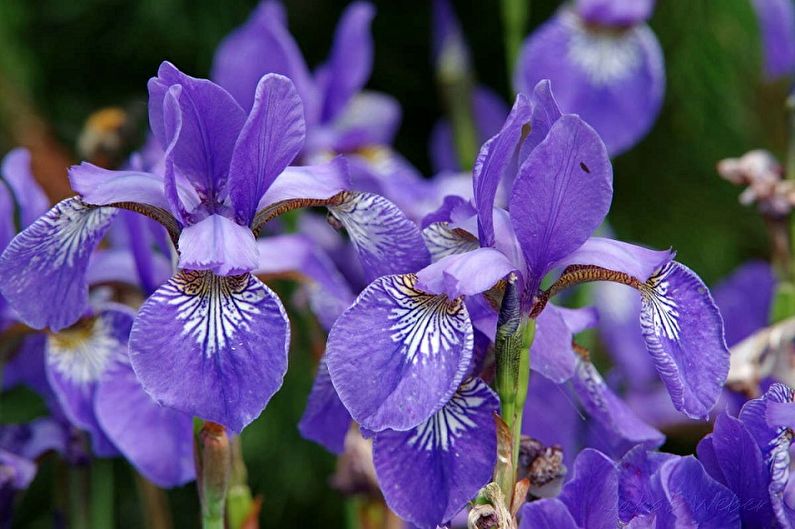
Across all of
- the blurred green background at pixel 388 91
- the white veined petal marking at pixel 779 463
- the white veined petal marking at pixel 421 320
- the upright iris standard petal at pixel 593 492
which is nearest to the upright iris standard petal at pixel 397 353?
the white veined petal marking at pixel 421 320

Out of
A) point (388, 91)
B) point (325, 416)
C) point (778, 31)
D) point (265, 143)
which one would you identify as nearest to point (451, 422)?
point (325, 416)

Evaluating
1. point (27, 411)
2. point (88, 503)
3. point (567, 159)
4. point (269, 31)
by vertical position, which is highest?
point (567, 159)

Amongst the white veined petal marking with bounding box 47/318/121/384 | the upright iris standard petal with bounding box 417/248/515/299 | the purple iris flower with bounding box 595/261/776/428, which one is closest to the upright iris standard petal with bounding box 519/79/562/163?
the upright iris standard petal with bounding box 417/248/515/299

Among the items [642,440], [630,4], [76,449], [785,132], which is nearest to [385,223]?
[642,440]

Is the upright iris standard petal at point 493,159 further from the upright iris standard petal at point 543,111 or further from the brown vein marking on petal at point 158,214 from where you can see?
the brown vein marking on petal at point 158,214

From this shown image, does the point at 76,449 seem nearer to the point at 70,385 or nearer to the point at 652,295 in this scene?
the point at 70,385

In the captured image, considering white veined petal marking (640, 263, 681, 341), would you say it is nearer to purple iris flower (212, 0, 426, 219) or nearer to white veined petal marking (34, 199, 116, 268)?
white veined petal marking (34, 199, 116, 268)
